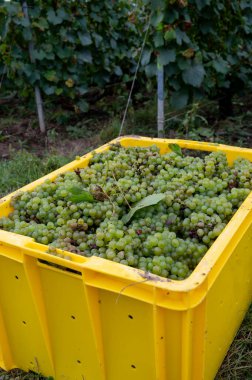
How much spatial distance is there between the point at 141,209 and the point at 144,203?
3 centimetres

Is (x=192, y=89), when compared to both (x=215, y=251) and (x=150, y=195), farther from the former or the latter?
(x=215, y=251)

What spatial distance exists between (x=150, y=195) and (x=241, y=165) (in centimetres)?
52

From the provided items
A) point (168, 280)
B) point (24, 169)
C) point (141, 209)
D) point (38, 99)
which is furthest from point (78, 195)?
point (38, 99)

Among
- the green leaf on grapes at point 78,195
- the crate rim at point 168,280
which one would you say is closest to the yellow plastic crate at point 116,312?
the crate rim at point 168,280

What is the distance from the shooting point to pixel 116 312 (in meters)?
1.35

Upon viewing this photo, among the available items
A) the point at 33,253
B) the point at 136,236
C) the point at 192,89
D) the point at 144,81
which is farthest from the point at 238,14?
the point at 33,253

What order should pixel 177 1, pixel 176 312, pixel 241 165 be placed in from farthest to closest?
pixel 177 1, pixel 241 165, pixel 176 312

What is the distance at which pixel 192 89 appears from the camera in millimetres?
Result: 3670

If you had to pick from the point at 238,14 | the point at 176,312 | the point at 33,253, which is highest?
the point at 238,14

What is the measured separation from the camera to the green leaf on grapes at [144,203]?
162 cm

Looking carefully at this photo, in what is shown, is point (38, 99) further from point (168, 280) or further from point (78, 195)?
point (168, 280)

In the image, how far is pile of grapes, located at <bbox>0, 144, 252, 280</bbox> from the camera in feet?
4.75

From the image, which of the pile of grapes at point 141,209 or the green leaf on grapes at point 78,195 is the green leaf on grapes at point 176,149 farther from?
the green leaf on grapes at point 78,195

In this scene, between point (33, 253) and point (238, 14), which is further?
point (238, 14)
